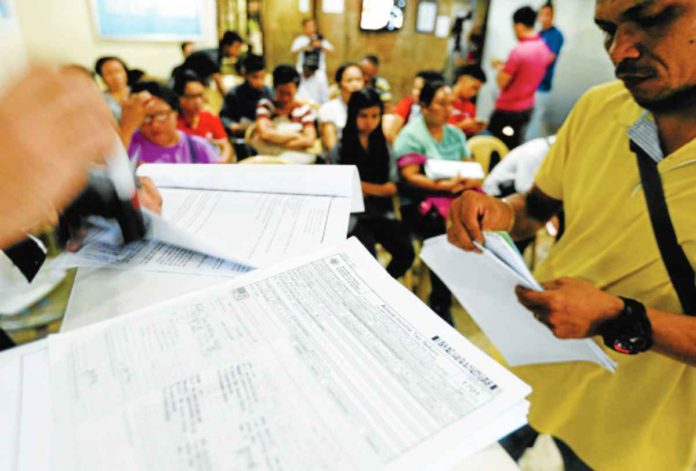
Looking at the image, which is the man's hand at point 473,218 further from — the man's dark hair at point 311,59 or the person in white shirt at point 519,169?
the man's dark hair at point 311,59

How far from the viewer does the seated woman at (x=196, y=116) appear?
Result: 94.3 inches

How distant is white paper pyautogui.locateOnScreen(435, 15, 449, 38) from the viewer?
489 centimetres

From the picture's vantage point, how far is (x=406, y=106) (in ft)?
11.1

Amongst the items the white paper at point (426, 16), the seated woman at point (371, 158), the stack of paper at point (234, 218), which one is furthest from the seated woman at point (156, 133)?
the white paper at point (426, 16)

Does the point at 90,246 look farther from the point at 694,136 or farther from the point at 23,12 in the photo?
the point at 23,12

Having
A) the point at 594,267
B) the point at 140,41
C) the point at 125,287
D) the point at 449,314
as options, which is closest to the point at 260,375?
the point at 125,287

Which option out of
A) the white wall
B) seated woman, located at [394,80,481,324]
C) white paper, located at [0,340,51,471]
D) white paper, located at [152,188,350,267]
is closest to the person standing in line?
the white wall

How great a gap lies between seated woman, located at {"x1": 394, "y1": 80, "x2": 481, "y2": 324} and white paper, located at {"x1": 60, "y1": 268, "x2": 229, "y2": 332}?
1502mm

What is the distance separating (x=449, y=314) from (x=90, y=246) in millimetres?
1731

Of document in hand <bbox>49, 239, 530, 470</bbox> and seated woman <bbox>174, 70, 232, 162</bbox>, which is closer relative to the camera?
document in hand <bbox>49, 239, 530, 470</bbox>

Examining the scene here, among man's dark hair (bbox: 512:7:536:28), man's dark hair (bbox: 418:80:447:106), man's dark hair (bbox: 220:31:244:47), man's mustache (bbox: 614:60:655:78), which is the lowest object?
man's dark hair (bbox: 418:80:447:106)

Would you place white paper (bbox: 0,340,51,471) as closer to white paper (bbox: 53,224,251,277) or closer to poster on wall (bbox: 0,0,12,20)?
white paper (bbox: 53,224,251,277)

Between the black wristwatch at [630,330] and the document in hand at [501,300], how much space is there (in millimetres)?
51

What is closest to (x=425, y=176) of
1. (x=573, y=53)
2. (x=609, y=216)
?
(x=609, y=216)
